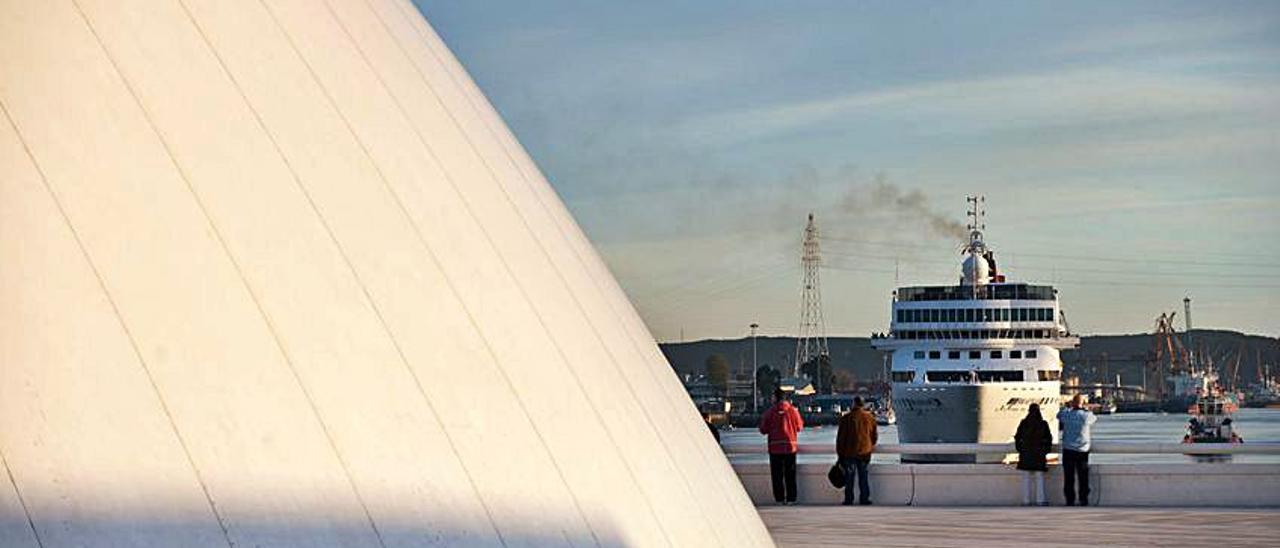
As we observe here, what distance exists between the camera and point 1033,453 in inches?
736

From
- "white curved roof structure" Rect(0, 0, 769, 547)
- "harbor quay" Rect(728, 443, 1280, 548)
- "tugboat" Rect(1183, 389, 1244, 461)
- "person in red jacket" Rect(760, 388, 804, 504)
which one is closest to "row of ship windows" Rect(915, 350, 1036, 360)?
"tugboat" Rect(1183, 389, 1244, 461)

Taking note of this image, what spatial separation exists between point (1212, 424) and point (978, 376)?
7469 centimetres

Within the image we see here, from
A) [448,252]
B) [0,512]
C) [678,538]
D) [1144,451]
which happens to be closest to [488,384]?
[448,252]

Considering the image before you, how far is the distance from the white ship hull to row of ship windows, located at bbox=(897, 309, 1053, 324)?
340 cm

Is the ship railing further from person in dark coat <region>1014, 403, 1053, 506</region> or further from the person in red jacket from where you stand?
person in dark coat <region>1014, 403, 1053, 506</region>

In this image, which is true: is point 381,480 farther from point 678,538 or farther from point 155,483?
point 678,538

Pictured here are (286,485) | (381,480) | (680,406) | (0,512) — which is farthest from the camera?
(680,406)

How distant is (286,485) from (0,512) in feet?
2.87

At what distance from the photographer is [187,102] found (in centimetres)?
559

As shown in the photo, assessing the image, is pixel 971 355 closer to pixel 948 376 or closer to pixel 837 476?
pixel 948 376

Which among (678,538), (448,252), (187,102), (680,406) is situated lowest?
(678,538)

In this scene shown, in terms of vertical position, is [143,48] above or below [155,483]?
above

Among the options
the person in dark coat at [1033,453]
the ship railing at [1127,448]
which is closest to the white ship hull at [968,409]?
the ship railing at [1127,448]

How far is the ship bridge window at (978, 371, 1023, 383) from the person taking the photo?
91.8 meters
